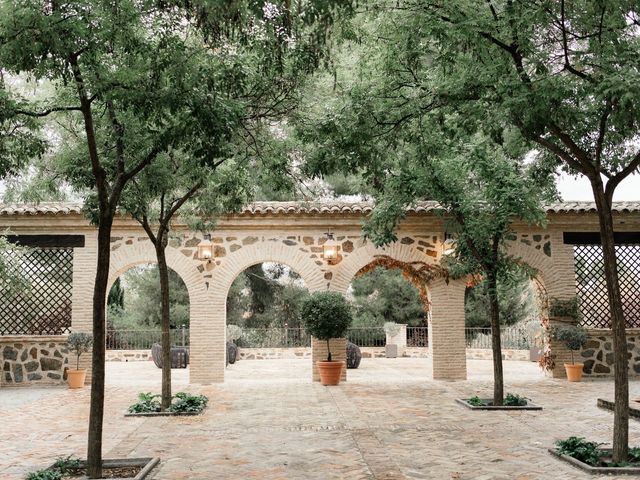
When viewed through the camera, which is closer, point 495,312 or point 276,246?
point 495,312

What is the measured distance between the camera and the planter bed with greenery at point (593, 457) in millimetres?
5867

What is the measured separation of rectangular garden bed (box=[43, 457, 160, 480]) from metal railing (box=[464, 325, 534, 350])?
16509mm

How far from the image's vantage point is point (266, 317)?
26.0m

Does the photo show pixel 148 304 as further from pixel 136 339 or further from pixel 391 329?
pixel 391 329

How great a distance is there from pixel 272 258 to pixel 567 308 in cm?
661

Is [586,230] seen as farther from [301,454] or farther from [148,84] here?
[148,84]

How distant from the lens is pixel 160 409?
9664 mm

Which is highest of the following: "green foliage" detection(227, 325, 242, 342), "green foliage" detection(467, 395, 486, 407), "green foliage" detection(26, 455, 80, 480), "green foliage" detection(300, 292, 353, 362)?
"green foliage" detection(300, 292, 353, 362)

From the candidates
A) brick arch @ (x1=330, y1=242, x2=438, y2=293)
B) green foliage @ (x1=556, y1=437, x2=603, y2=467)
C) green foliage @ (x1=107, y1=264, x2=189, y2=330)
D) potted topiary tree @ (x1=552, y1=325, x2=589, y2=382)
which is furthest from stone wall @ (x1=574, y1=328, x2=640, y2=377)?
green foliage @ (x1=107, y1=264, x2=189, y2=330)

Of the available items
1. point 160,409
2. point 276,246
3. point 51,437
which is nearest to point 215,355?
point 276,246

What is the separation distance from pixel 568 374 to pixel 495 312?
5.03 metres

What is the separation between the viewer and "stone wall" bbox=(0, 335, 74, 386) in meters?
13.8

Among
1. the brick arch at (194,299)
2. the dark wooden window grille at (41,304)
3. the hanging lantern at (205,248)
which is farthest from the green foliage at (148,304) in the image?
the hanging lantern at (205,248)

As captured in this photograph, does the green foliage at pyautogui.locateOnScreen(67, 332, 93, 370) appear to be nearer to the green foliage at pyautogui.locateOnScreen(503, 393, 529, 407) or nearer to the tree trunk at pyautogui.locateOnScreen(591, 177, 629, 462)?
the green foliage at pyautogui.locateOnScreen(503, 393, 529, 407)
